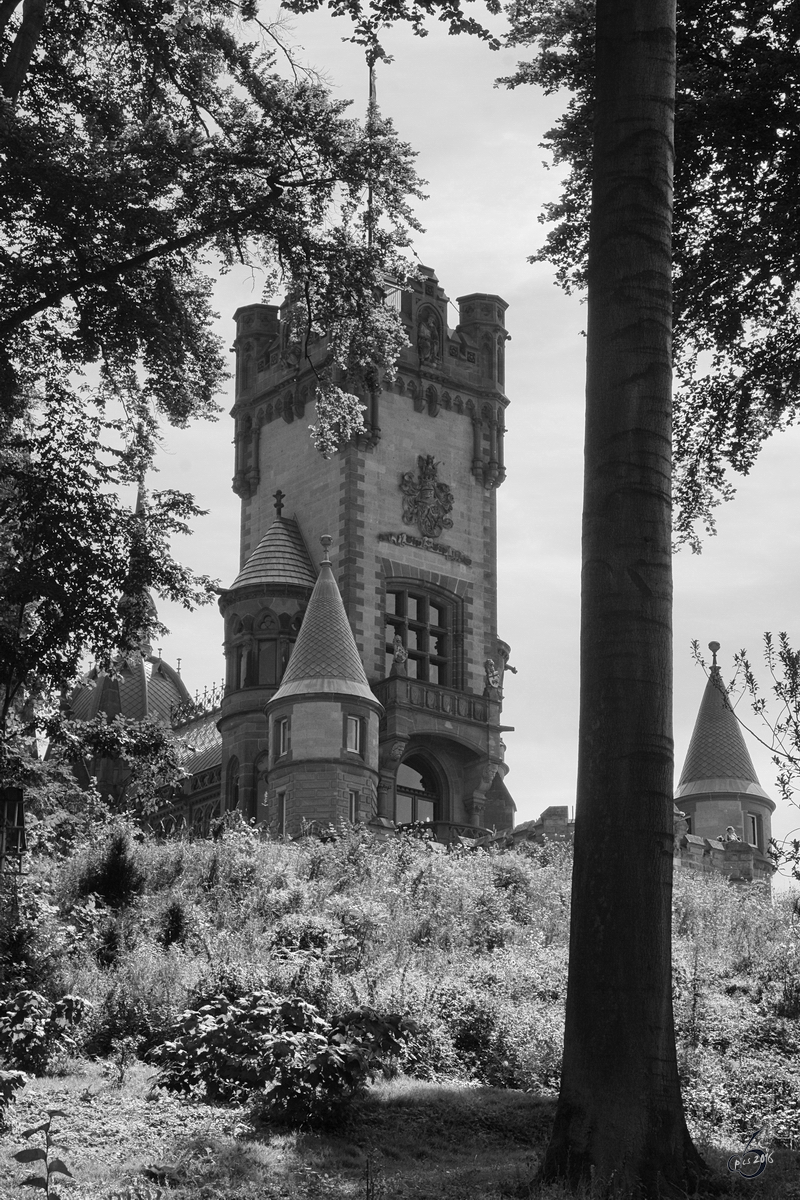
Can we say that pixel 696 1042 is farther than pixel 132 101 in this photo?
No

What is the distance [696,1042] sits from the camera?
52.0 feet

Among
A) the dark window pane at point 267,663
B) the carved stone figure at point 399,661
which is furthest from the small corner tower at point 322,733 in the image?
the dark window pane at point 267,663

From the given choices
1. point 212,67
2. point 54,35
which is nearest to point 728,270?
point 212,67

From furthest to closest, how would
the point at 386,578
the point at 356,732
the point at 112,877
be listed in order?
1. the point at 386,578
2. the point at 356,732
3. the point at 112,877

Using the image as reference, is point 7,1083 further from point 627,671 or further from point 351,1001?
point 351,1001

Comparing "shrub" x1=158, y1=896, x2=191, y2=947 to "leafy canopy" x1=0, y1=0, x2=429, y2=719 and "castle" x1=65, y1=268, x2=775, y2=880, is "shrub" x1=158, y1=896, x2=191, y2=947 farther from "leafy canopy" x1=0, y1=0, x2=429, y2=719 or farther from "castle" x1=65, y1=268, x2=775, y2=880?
"castle" x1=65, y1=268, x2=775, y2=880

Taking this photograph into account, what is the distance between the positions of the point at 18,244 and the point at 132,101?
3525mm

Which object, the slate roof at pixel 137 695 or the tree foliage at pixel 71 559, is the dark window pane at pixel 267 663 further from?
the tree foliage at pixel 71 559

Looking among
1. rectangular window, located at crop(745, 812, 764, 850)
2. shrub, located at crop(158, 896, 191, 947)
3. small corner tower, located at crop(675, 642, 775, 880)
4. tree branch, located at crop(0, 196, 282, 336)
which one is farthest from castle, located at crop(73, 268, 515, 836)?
tree branch, located at crop(0, 196, 282, 336)

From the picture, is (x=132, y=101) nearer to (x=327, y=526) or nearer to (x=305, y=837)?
(x=305, y=837)

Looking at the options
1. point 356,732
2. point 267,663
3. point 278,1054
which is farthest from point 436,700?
point 278,1054

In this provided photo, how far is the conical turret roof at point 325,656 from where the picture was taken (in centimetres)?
4106

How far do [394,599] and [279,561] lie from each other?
3.41 m

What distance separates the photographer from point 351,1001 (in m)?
15.8
